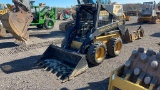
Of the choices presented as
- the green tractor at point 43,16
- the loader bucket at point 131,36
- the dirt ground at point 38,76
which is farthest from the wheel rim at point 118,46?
the green tractor at point 43,16

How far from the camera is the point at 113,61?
7020 millimetres

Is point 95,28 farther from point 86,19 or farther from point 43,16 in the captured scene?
point 43,16

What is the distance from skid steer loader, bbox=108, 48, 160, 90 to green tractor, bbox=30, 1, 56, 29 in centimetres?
1162

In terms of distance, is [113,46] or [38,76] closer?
[38,76]

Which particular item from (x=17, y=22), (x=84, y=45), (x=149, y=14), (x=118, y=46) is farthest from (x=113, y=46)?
(x=149, y=14)

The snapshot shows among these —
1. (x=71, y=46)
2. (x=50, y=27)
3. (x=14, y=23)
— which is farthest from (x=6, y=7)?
(x=71, y=46)

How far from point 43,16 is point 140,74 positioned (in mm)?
12665

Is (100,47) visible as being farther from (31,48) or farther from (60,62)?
(31,48)

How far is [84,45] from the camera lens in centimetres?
619

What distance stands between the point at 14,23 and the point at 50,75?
14.5 ft

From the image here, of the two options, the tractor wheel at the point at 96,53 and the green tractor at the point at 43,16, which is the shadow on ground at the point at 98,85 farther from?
the green tractor at the point at 43,16

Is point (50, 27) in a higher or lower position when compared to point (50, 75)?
higher

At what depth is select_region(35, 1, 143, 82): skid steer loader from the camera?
5.80 metres

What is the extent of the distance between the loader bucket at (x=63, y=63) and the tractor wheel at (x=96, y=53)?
0.38 m
